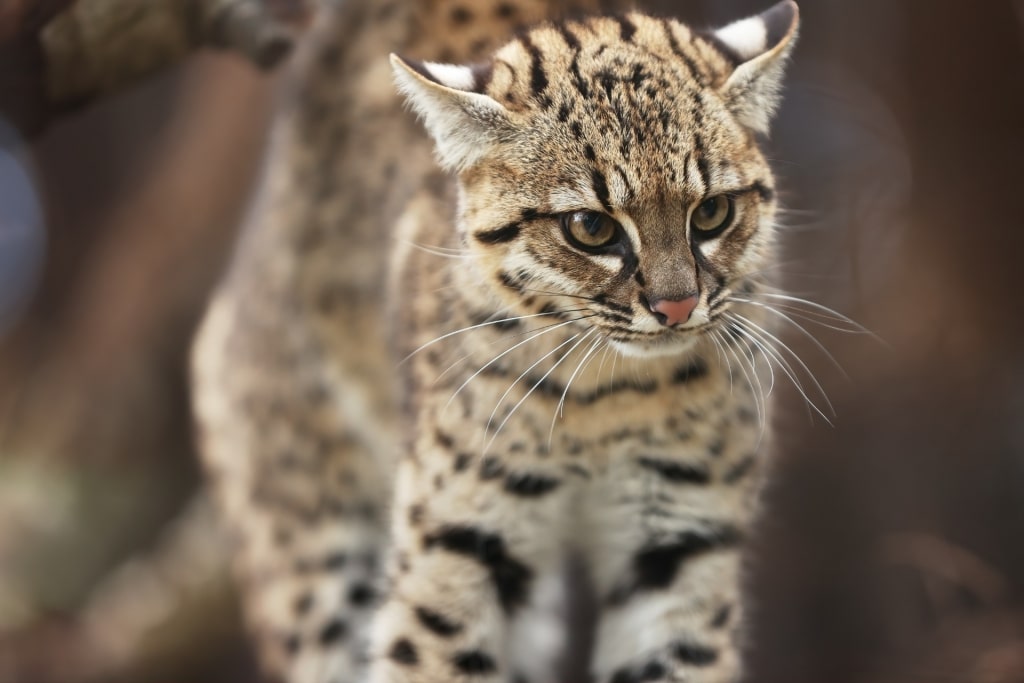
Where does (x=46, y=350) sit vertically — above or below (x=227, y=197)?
below

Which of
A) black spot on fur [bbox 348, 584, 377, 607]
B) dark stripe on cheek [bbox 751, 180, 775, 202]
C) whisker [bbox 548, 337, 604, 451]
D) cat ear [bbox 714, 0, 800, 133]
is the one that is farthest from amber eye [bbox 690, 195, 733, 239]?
black spot on fur [bbox 348, 584, 377, 607]

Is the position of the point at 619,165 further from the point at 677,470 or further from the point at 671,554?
the point at 671,554

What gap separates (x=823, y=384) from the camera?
5602mm

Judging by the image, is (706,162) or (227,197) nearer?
(706,162)

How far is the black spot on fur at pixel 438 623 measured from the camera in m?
3.42

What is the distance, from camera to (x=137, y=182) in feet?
26.7

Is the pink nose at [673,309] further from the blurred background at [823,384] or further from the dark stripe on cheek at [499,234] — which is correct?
the blurred background at [823,384]

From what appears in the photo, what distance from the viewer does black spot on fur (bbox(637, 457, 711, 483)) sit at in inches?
134

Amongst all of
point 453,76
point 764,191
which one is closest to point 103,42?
point 453,76

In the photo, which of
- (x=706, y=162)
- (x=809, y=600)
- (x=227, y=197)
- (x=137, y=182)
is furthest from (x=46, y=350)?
(x=706, y=162)

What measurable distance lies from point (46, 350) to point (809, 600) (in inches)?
214

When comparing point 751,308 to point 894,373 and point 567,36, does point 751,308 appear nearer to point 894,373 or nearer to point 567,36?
point 567,36

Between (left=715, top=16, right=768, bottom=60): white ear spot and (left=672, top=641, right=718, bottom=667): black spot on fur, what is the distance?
5.59ft

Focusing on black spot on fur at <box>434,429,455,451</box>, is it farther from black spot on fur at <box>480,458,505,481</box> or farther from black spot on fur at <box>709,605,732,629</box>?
black spot on fur at <box>709,605,732,629</box>
